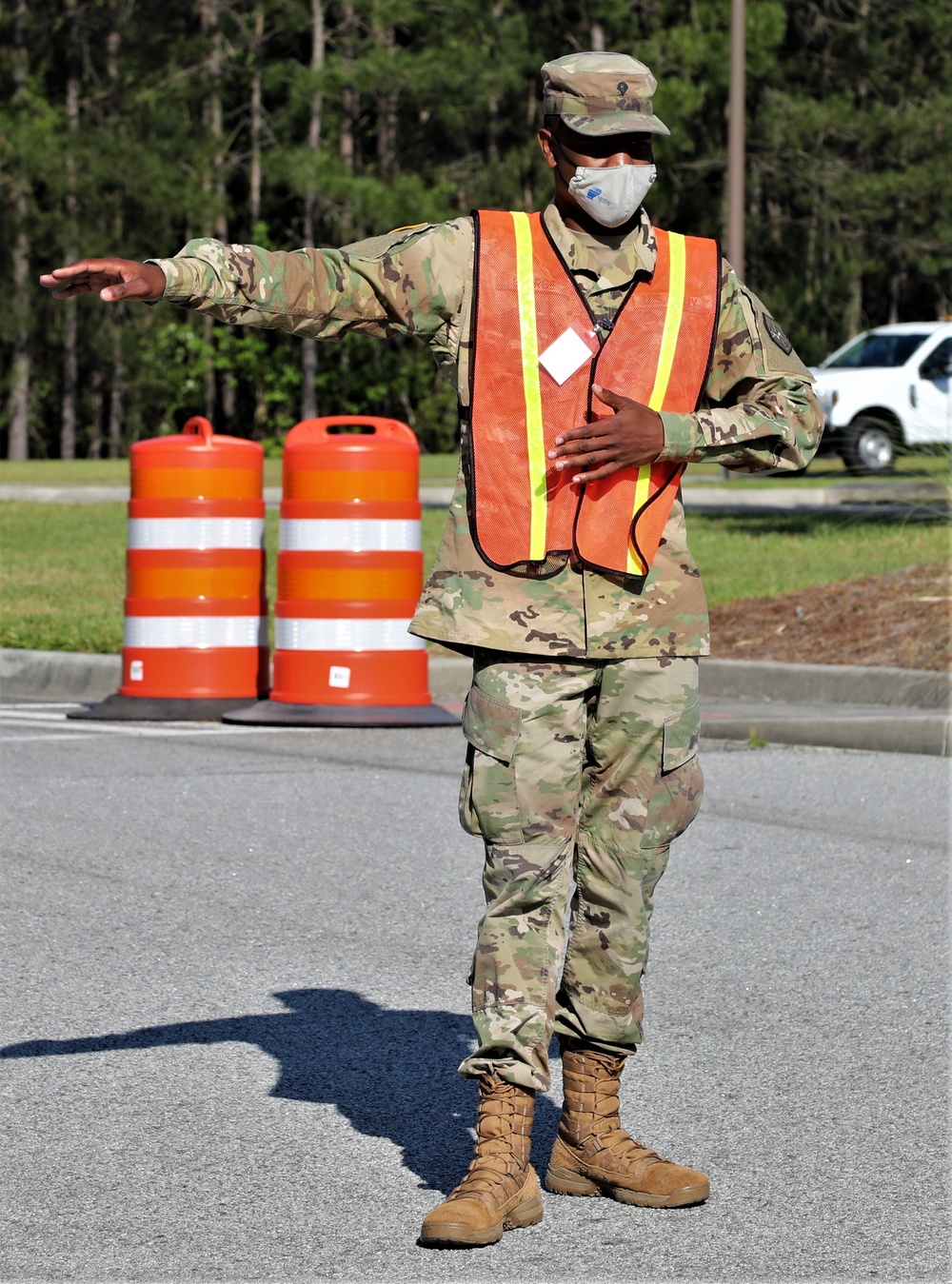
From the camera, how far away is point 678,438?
148 inches

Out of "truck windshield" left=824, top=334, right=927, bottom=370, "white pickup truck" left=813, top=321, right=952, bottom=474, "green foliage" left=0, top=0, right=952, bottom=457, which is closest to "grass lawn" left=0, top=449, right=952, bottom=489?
"white pickup truck" left=813, top=321, right=952, bottom=474

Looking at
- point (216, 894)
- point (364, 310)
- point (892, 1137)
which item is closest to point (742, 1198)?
point (892, 1137)

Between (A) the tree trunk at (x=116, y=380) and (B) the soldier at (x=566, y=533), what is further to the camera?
(A) the tree trunk at (x=116, y=380)

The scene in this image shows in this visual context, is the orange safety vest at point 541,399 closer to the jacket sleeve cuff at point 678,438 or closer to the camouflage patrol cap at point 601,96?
the jacket sleeve cuff at point 678,438

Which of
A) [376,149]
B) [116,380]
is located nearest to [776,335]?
[116,380]

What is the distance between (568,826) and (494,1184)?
0.63 m

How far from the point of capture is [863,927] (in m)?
6.09

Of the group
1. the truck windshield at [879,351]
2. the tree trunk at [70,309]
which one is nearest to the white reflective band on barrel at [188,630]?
the truck windshield at [879,351]

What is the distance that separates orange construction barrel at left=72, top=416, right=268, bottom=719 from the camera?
33.4ft

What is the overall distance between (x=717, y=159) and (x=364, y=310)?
3901 cm

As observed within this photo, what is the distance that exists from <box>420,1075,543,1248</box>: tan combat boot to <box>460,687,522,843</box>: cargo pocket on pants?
44cm

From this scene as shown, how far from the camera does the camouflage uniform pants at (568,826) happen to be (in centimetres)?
374

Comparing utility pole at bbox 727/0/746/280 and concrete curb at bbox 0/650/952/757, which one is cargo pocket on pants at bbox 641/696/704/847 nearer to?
concrete curb at bbox 0/650/952/757

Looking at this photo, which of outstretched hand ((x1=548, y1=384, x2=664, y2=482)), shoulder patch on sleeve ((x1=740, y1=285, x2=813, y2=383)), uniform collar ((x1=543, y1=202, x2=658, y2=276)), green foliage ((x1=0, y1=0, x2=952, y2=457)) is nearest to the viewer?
outstretched hand ((x1=548, y1=384, x2=664, y2=482))
